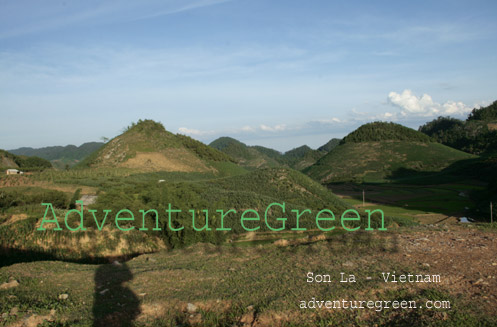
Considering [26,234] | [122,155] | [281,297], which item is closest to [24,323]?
[281,297]

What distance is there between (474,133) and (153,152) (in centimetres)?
9135

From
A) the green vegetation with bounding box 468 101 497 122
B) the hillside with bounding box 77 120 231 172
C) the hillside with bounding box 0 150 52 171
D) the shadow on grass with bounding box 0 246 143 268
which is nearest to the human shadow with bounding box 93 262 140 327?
the shadow on grass with bounding box 0 246 143 268

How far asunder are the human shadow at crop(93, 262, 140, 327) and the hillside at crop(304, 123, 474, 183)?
59.2 meters

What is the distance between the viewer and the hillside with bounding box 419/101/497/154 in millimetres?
86600

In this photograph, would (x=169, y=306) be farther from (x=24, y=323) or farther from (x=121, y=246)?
(x=121, y=246)

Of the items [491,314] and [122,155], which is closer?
[491,314]

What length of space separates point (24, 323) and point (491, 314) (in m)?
7.91

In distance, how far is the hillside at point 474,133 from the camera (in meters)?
86.6

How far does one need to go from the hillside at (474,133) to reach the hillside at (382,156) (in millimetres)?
11350

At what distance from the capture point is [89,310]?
256 inches

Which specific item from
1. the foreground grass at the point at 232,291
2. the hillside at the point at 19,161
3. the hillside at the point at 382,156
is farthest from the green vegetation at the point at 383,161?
the foreground grass at the point at 232,291

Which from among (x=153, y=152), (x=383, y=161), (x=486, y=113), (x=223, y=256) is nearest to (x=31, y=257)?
(x=223, y=256)

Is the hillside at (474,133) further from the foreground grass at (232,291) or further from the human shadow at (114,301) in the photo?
the human shadow at (114,301)

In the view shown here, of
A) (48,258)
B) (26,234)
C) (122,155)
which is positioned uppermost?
(122,155)
